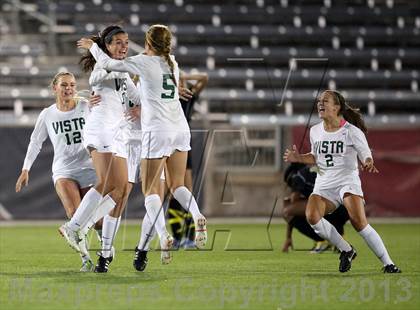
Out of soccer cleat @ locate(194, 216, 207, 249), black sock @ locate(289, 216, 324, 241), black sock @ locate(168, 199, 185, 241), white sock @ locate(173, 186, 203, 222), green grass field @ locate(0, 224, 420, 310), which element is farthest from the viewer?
black sock @ locate(168, 199, 185, 241)

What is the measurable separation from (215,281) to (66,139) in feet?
6.85

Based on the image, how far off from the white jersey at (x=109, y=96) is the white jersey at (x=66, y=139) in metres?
0.60

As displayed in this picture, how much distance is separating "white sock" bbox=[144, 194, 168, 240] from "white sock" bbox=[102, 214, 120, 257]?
0.33m

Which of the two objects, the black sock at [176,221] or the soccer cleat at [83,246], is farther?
the black sock at [176,221]

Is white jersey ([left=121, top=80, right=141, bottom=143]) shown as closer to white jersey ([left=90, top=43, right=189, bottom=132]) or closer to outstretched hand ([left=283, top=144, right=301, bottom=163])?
white jersey ([left=90, top=43, right=189, bottom=132])

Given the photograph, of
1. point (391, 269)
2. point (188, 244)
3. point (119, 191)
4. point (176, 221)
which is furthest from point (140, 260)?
point (176, 221)

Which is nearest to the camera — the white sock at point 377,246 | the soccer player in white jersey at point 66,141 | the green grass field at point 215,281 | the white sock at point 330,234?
the green grass field at point 215,281

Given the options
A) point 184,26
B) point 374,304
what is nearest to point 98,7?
point 184,26

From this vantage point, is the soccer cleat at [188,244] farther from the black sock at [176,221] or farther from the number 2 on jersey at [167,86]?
the number 2 on jersey at [167,86]

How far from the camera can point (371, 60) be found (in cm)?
2106

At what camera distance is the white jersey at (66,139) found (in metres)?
8.57

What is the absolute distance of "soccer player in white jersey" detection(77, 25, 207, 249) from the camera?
7637 mm

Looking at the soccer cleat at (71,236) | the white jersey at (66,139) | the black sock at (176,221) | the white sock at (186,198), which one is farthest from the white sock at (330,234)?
the black sock at (176,221)

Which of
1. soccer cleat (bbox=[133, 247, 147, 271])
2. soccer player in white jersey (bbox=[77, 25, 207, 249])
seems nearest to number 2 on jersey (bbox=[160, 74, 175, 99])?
soccer player in white jersey (bbox=[77, 25, 207, 249])
